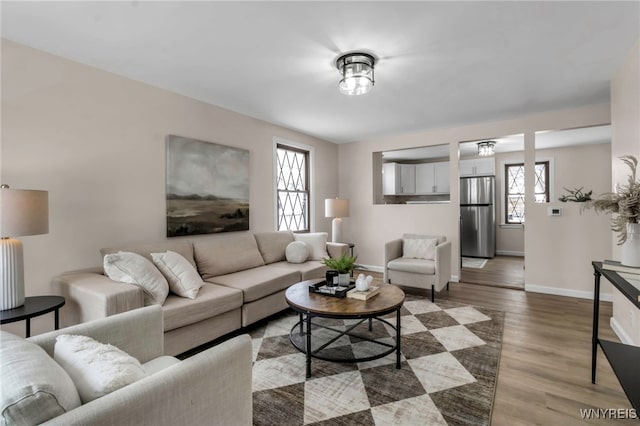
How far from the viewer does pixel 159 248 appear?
2.87 m

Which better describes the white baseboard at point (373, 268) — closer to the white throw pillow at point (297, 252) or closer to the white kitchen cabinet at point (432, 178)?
the white throw pillow at point (297, 252)

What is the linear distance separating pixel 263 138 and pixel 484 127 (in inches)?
129

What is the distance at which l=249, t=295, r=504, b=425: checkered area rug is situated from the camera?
1.76 meters

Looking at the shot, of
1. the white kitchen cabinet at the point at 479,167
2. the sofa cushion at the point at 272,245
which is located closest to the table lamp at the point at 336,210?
the sofa cushion at the point at 272,245

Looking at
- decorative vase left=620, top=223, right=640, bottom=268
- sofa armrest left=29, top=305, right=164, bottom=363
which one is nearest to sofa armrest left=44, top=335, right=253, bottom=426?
sofa armrest left=29, top=305, right=164, bottom=363

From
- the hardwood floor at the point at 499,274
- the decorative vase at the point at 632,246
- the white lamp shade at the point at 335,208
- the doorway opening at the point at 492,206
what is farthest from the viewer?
the doorway opening at the point at 492,206

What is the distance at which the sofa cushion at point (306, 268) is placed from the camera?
3.47 m

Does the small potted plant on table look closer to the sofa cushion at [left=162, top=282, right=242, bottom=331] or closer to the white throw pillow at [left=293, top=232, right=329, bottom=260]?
the sofa cushion at [left=162, top=282, right=242, bottom=331]

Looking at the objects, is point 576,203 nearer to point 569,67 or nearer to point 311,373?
point 569,67

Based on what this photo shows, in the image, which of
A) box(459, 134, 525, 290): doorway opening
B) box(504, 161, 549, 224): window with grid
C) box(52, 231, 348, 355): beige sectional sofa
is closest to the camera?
box(52, 231, 348, 355): beige sectional sofa

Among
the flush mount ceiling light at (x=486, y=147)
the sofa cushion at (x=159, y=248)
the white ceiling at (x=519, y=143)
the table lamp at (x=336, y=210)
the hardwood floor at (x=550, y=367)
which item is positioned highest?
the white ceiling at (x=519, y=143)

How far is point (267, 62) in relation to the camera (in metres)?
2.60

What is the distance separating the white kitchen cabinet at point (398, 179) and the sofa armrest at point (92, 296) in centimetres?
556

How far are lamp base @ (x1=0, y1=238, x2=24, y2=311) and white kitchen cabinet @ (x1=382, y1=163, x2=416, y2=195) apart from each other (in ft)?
19.6
